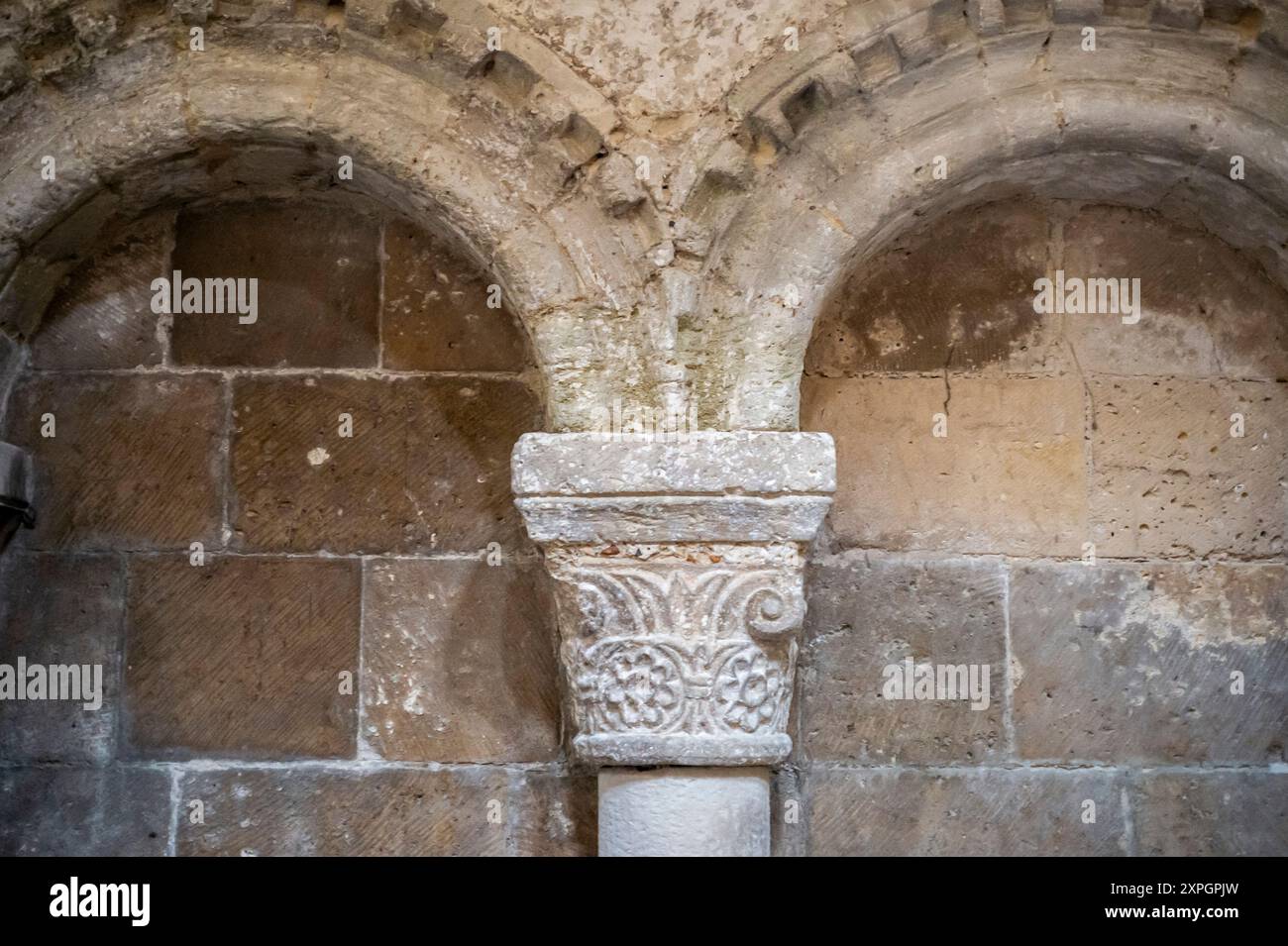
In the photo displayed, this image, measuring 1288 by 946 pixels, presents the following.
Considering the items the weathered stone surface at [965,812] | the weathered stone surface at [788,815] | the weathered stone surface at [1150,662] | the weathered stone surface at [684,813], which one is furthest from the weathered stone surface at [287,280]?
the weathered stone surface at [1150,662]

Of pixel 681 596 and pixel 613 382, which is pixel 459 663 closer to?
pixel 681 596

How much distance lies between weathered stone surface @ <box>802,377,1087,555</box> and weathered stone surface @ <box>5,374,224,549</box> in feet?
5.35

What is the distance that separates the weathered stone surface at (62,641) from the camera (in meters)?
3.81

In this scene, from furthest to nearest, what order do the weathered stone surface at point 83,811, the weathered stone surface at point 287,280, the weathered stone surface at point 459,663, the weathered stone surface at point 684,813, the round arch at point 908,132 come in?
the weathered stone surface at point 287,280 < the weathered stone surface at point 459,663 < the weathered stone surface at point 83,811 < the round arch at point 908,132 < the weathered stone surface at point 684,813

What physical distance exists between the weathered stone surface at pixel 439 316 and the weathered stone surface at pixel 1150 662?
5.04 ft

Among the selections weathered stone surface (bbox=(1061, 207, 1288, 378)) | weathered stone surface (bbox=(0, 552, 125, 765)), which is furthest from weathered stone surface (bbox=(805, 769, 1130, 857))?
weathered stone surface (bbox=(0, 552, 125, 765))

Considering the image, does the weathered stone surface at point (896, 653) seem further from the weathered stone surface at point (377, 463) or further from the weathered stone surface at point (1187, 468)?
the weathered stone surface at point (377, 463)

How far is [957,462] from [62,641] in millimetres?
2425

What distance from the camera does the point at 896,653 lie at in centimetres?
390

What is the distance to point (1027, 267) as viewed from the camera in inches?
158

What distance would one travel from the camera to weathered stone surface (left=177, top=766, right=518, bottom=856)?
3.80 m

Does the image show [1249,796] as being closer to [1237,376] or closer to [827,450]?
[1237,376]

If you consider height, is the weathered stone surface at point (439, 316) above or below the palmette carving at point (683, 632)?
above

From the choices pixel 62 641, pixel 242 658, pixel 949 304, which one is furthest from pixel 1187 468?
pixel 62 641
